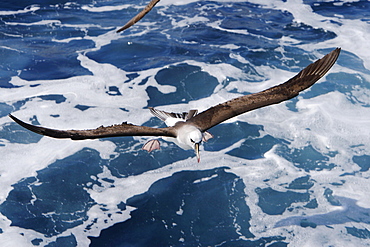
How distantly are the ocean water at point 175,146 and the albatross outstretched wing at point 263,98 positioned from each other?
2095mm

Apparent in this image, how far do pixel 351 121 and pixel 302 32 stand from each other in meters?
7.60

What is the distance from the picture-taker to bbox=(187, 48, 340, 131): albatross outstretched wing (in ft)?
34.2

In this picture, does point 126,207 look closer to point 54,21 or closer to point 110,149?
point 110,149

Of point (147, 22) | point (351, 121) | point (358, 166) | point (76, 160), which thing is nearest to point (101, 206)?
point (76, 160)

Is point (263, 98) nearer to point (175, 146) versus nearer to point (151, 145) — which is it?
point (151, 145)

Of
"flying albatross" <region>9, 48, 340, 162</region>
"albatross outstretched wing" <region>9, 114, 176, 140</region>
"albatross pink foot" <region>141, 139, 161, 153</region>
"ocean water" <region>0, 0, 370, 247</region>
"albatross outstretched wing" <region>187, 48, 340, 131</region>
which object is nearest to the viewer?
"albatross outstretched wing" <region>9, 114, 176, 140</region>

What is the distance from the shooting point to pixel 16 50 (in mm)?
19484

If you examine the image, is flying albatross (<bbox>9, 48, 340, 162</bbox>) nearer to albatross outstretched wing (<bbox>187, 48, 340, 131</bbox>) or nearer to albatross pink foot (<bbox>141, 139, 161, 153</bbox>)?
albatross outstretched wing (<bbox>187, 48, 340, 131</bbox>)

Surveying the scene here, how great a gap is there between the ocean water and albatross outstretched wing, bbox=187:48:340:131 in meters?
2.10

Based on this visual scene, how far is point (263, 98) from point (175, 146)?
12.6ft

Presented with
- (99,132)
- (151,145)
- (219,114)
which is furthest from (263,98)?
(99,132)

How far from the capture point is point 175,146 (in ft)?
45.0

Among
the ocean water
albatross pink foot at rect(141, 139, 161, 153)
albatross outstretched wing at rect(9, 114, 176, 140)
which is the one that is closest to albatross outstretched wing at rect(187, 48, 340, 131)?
albatross outstretched wing at rect(9, 114, 176, 140)

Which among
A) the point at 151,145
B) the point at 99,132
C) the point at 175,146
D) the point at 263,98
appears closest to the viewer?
the point at 99,132
